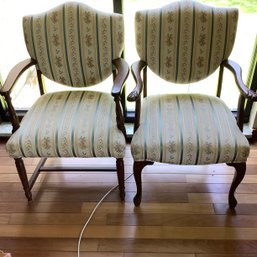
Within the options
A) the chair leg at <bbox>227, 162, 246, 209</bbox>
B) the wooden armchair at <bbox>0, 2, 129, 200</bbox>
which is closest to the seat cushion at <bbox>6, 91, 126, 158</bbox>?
the wooden armchair at <bbox>0, 2, 129, 200</bbox>

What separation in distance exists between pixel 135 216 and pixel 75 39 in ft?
3.05

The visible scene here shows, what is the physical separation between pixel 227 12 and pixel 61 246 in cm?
134

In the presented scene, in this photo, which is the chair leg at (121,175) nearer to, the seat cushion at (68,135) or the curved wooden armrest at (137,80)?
the seat cushion at (68,135)

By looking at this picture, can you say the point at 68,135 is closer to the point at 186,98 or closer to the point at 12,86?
the point at 12,86

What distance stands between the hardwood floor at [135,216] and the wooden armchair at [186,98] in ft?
0.41

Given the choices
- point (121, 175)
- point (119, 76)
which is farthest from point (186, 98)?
point (121, 175)

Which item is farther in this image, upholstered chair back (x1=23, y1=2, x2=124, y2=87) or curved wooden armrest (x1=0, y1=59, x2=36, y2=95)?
upholstered chair back (x1=23, y1=2, x2=124, y2=87)

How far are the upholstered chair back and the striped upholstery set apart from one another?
134 millimetres

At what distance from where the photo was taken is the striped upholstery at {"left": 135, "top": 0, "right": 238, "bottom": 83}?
1386 millimetres

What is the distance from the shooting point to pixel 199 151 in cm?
123

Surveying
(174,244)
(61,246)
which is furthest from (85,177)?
(174,244)

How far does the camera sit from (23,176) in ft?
4.82

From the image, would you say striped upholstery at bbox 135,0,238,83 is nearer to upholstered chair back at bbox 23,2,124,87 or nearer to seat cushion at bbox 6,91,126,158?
upholstered chair back at bbox 23,2,124,87

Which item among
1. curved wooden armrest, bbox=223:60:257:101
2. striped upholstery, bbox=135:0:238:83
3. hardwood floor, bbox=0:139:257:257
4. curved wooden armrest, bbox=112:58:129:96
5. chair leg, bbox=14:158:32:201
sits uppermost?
striped upholstery, bbox=135:0:238:83
